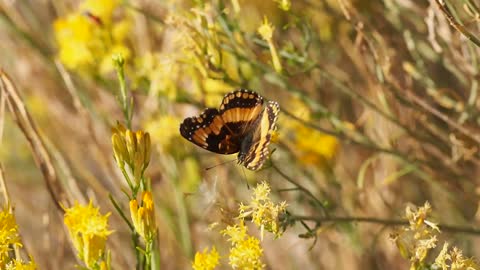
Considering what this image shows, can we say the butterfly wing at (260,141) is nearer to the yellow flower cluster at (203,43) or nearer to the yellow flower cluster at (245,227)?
the yellow flower cluster at (245,227)

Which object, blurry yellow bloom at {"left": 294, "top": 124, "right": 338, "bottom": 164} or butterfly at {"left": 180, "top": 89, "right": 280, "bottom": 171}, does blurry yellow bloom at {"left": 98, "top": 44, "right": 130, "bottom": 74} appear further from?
butterfly at {"left": 180, "top": 89, "right": 280, "bottom": 171}

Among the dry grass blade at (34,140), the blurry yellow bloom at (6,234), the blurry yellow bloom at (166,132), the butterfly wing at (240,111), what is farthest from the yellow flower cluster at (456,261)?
the blurry yellow bloom at (166,132)

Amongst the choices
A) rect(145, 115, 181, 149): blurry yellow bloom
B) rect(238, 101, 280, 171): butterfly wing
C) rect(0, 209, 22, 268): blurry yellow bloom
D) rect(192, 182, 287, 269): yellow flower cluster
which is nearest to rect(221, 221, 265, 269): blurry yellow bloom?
rect(192, 182, 287, 269): yellow flower cluster

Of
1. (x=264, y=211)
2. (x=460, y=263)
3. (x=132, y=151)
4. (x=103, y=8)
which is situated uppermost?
(x=103, y=8)

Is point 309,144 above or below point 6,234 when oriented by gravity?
below

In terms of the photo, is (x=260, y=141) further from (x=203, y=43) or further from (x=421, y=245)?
(x=203, y=43)

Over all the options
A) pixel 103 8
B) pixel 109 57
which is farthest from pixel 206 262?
pixel 103 8
